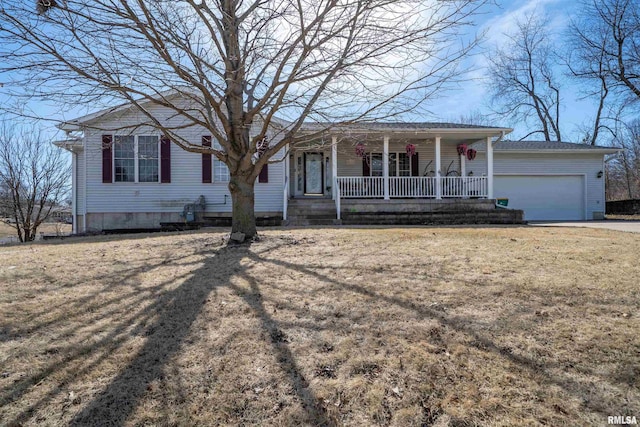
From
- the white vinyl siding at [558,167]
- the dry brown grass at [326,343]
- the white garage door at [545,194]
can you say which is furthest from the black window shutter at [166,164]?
the white garage door at [545,194]

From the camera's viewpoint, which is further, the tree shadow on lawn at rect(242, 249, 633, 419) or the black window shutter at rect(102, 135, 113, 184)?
the black window shutter at rect(102, 135, 113, 184)

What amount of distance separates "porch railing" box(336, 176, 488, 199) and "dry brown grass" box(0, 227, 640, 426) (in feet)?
26.5

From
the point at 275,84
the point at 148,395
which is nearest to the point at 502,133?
the point at 275,84

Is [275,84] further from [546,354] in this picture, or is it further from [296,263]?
[546,354]

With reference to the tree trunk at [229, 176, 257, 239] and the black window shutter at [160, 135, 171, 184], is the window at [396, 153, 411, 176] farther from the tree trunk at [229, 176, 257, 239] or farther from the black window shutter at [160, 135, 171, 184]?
the tree trunk at [229, 176, 257, 239]

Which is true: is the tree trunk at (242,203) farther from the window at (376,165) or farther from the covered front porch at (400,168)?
the window at (376,165)

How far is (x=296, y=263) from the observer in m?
4.84

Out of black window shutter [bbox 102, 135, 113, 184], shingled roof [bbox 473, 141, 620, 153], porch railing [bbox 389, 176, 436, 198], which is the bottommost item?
porch railing [bbox 389, 176, 436, 198]

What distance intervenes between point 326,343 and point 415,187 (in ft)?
36.3

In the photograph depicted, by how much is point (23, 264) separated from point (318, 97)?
4998mm

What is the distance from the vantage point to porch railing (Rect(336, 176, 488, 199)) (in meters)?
12.7

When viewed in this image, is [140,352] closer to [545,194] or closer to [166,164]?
[166,164]

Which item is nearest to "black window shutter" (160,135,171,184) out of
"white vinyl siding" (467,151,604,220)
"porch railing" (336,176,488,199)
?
"porch railing" (336,176,488,199)

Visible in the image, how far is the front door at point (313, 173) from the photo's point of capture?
1488cm
